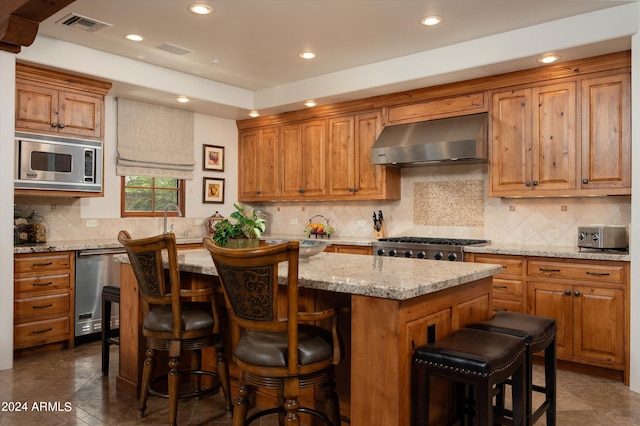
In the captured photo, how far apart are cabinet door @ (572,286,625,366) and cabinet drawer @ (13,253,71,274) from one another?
4.36 m

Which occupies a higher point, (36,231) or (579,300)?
(36,231)

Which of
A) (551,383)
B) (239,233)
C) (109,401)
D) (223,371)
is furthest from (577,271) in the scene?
(109,401)

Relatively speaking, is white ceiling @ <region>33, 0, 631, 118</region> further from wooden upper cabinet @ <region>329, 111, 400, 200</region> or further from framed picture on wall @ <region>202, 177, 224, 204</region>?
framed picture on wall @ <region>202, 177, 224, 204</region>

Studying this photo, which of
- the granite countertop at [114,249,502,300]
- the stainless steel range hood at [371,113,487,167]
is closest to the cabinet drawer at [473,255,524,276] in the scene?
the stainless steel range hood at [371,113,487,167]

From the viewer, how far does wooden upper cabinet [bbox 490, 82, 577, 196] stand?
4.01m

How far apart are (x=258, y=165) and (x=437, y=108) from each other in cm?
266

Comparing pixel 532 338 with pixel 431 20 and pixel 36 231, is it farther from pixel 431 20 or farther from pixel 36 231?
pixel 36 231

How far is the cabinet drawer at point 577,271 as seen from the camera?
3.52m

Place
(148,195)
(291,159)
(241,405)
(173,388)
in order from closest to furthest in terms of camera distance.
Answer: (241,405)
(173,388)
(148,195)
(291,159)

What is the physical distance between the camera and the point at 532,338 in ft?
7.22

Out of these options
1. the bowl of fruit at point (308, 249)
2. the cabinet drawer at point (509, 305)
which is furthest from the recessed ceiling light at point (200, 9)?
the cabinet drawer at point (509, 305)

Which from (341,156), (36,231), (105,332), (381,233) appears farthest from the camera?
(341,156)

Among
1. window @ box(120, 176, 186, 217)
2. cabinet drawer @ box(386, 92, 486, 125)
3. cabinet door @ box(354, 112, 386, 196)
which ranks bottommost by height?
window @ box(120, 176, 186, 217)

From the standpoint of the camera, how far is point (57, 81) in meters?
4.42
